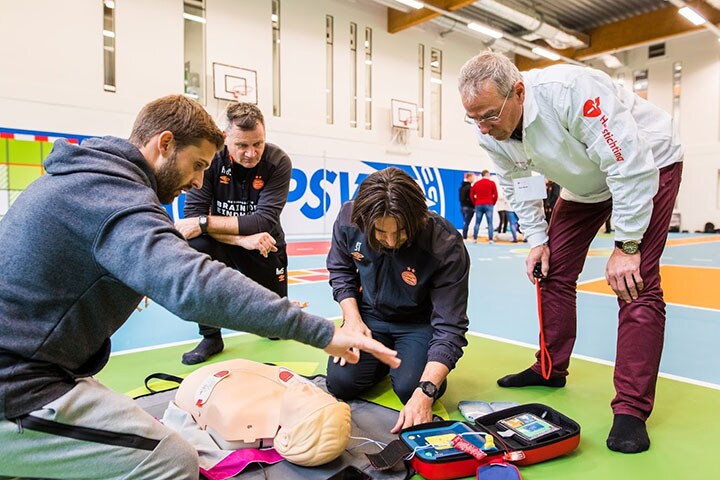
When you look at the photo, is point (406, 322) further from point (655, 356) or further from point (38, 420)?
point (38, 420)

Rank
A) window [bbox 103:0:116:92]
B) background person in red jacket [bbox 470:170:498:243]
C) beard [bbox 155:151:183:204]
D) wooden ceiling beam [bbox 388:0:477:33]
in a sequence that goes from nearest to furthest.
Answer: beard [bbox 155:151:183:204]
window [bbox 103:0:116:92]
wooden ceiling beam [bbox 388:0:477:33]
background person in red jacket [bbox 470:170:498:243]

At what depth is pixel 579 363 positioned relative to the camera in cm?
268

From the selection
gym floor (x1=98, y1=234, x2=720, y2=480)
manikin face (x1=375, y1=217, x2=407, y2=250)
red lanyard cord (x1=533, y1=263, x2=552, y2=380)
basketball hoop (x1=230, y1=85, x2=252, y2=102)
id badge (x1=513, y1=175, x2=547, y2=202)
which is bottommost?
gym floor (x1=98, y1=234, x2=720, y2=480)

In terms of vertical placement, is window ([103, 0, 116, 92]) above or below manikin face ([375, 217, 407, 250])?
above

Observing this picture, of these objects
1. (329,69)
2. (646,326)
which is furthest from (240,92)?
(646,326)

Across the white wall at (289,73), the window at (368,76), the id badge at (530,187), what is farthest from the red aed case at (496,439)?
the window at (368,76)

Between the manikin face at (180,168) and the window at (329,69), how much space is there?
10.1m

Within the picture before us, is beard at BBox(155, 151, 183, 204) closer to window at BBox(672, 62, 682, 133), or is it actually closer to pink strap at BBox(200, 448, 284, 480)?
pink strap at BBox(200, 448, 284, 480)

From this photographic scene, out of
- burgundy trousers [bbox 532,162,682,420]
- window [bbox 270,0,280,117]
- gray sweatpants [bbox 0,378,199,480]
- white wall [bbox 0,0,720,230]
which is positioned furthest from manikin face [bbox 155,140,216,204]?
window [bbox 270,0,280,117]

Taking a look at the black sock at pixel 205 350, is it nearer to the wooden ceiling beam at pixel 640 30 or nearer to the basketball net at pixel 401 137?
the basketball net at pixel 401 137

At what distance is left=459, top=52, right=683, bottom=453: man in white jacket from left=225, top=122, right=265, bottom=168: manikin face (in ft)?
4.41

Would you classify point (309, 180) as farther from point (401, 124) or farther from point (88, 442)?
point (88, 442)

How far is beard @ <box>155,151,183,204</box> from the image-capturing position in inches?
50.5

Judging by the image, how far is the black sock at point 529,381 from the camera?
232cm
